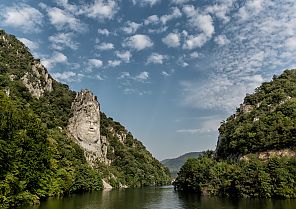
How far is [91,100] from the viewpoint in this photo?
154875 mm

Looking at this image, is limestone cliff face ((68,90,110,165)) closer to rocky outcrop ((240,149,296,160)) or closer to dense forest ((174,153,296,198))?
dense forest ((174,153,296,198))

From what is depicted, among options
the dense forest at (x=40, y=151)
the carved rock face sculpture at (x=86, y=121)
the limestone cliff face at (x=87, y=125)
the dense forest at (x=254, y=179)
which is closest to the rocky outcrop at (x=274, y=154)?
the dense forest at (x=254, y=179)

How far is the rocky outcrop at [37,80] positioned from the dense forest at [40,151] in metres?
1.33

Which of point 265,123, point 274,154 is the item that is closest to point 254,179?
point 274,154

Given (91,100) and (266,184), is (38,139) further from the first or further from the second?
(91,100)

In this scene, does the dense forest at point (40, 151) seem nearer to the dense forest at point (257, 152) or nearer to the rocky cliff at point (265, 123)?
the dense forest at point (257, 152)

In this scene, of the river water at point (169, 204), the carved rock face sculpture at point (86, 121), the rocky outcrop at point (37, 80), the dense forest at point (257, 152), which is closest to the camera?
the river water at point (169, 204)

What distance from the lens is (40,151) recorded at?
56.9 m

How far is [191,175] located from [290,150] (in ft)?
107

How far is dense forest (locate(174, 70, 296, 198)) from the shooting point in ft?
230

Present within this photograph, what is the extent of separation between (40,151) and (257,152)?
5586 centimetres

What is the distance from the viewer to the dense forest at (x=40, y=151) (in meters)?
47.9

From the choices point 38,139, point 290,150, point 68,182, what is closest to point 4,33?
point 68,182

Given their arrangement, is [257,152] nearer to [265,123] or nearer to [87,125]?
[265,123]
